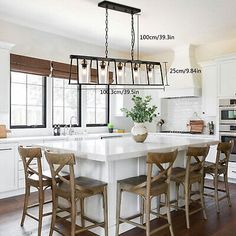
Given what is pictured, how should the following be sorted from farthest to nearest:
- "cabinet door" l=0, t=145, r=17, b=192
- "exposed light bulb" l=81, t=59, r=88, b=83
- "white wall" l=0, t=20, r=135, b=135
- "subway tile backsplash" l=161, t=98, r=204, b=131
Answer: "subway tile backsplash" l=161, t=98, r=204, b=131 < "white wall" l=0, t=20, r=135, b=135 < "cabinet door" l=0, t=145, r=17, b=192 < "exposed light bulb" l=81, t=59, r=88, b=83

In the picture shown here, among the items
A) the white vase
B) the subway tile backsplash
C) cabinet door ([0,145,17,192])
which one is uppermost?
the subway tile backsplash

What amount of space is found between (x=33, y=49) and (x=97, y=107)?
211cm

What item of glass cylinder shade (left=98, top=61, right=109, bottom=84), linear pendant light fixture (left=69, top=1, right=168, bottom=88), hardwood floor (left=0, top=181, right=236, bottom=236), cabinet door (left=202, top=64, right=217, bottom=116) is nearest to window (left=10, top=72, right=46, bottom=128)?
linear pendant light fixture (left=69, top=1, right=168, bottom=88)

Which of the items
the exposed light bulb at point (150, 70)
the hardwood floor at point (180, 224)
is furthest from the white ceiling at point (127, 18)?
the hardwood floor at point (180, 224)

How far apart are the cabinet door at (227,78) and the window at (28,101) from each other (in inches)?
143

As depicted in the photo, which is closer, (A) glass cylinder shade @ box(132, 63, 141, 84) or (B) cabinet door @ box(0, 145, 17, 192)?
(A) glass cylinder shade @ box(132, 63, 141, 84)

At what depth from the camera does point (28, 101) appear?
536 centimetres

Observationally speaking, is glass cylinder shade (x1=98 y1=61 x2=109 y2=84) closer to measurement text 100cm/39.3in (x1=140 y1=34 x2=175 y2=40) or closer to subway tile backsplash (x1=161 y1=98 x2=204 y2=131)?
measurement text 100cm/39.3in (x1=140 y1=34 x2=175 y2=40)

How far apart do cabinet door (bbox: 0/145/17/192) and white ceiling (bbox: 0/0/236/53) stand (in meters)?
2.24

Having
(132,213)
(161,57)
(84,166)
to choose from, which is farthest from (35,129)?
(161,57)

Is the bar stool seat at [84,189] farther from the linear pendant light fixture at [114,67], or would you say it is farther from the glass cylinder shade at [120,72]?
the glass cylinder shade at [120,72]

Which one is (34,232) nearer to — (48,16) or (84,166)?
(84,166)

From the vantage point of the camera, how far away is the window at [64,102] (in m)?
5.80

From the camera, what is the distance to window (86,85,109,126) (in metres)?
6.50
